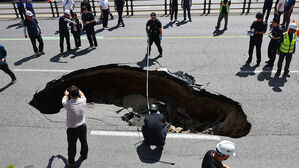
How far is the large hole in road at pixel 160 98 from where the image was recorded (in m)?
6.92

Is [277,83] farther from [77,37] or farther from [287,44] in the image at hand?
[77,37]

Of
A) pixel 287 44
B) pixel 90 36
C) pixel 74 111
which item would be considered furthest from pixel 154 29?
pixel 74 111

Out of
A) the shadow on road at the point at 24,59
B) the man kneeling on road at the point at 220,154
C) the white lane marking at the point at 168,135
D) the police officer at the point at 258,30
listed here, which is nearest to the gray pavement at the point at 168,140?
the shadow on road at the point at 24,59

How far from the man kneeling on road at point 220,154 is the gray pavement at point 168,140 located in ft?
3.99

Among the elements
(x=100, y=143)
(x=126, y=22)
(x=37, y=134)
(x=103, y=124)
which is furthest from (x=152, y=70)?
(x=126, y=22)

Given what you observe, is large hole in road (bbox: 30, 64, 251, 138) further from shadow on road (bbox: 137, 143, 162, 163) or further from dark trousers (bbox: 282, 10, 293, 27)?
dark trousers (bbox: 282, 10, 293, 27)

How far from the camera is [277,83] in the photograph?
7930 millimetres

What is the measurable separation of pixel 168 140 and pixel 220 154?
6.60 feet

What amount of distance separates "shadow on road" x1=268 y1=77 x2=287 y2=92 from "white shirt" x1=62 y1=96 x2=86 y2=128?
594 cm

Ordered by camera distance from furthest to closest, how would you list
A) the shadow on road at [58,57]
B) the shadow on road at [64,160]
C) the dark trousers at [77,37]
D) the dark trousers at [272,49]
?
the dark trousers at [77,37]
the shadow on road at [58,57]
the dark trousers at [272,49]
the shadow on road at [64,160]

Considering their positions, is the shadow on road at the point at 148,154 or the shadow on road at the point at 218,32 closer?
the shadow on road at the point at 148,154

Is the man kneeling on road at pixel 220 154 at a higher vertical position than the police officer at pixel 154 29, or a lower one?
lower

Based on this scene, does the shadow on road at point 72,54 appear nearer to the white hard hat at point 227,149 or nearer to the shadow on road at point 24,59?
the shadow on road at point 24,59

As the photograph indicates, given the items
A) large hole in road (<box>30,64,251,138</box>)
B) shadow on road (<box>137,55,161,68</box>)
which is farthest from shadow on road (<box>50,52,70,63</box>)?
shadow on road (<box>137,55,161,68</box>)
